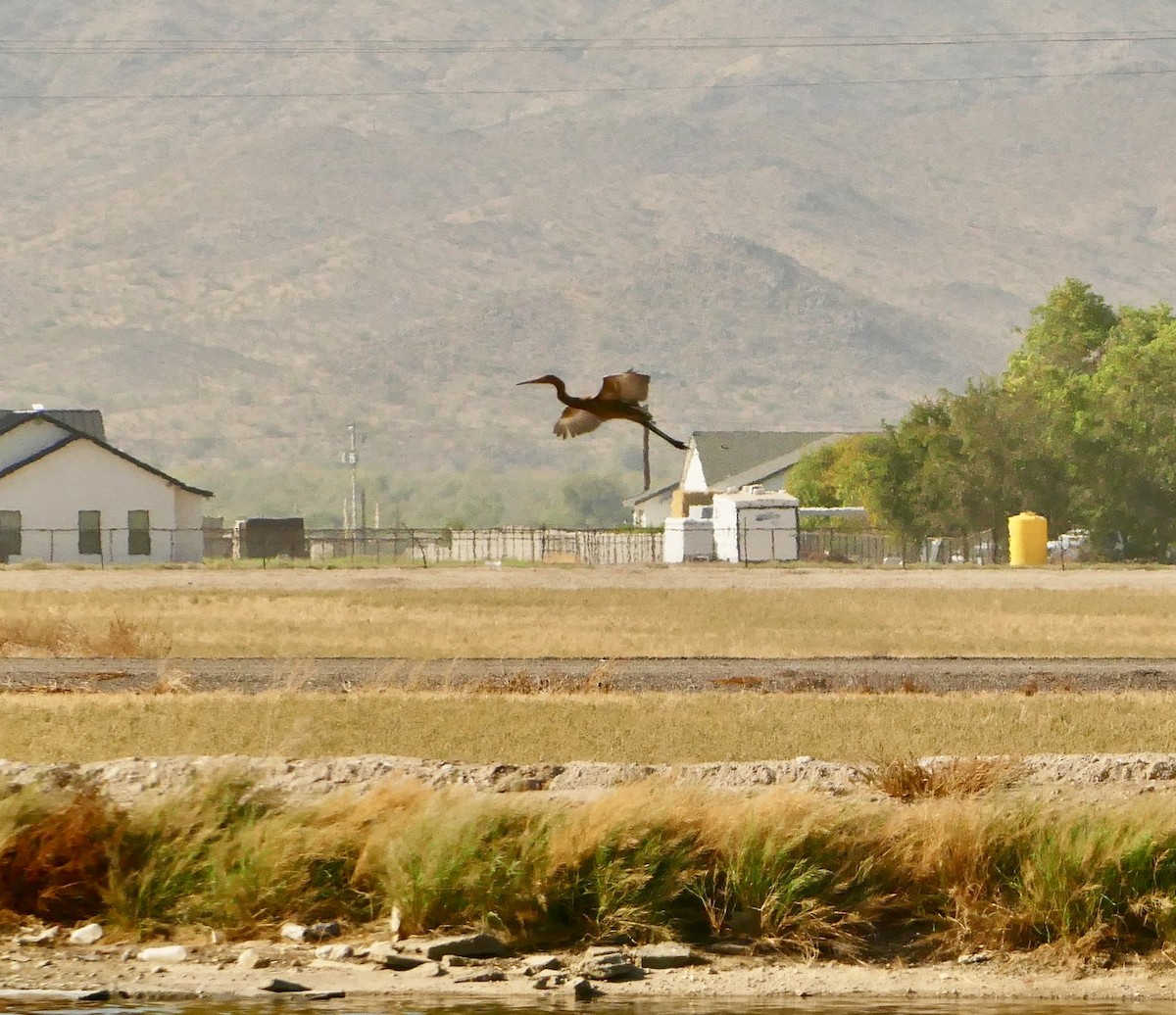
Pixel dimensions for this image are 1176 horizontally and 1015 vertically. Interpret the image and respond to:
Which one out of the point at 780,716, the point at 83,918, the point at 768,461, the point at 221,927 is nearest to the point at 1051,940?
the point at 221,927

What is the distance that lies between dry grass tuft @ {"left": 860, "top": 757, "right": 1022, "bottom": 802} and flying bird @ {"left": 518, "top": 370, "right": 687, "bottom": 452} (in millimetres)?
6751

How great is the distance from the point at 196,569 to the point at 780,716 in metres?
59.1

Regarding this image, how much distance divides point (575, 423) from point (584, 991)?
454 cm

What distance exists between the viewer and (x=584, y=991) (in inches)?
647

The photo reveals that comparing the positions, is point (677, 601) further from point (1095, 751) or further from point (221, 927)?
point (221, 927)

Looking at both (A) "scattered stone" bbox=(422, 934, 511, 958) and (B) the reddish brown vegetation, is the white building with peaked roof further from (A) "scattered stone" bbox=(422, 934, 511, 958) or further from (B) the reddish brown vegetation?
(A) "scattered stone" bbox=(422, 934, 511, 958)

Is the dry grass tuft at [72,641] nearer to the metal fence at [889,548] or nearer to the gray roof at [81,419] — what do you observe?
the gray roof at [81,419]

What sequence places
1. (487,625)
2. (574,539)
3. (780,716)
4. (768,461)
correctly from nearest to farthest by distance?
(780,716)
(487,625)
(574,539)
(768,461)

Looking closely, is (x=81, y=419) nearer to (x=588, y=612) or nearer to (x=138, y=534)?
(x=138, y=534)

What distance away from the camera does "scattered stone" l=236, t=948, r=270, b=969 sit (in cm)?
1705

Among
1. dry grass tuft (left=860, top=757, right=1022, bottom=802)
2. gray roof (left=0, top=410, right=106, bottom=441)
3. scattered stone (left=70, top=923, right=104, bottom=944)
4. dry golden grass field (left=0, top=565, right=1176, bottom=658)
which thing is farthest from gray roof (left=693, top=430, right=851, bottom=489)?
scattered stone (left=70, top=923, right=104, bottom=944)

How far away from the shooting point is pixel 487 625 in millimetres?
51125

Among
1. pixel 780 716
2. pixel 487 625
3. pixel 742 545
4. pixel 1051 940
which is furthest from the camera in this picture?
pixel 742 545

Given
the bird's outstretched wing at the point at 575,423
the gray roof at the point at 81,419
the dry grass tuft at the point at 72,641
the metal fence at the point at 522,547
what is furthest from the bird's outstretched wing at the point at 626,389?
the gray roof at the point at 81,419
